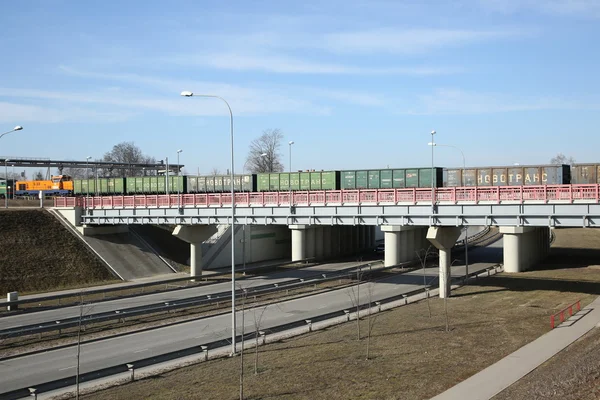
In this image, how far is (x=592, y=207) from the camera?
32344 mm

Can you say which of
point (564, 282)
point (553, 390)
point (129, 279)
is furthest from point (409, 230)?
point (553, 390)

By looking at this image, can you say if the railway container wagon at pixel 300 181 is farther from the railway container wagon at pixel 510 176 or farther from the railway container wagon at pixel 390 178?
the railway container wagon at pixel 510 176

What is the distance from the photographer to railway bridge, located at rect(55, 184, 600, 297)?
112 feet

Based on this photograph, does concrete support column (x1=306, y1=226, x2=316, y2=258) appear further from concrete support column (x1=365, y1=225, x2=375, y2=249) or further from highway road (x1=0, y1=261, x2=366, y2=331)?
concrete support column (x1=365, y1=225, x2=375, y2=249)

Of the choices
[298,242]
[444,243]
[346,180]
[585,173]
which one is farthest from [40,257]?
[585,173]

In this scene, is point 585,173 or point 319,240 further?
point 319,240

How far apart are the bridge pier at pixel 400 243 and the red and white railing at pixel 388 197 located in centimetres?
1761

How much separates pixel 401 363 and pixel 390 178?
31924 millimetres

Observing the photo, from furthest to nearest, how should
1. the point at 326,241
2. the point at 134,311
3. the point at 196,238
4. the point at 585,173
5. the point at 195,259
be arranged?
the point at 326,241
the point at 195,259
the point at 196,238
the point at 585,173
the point at 134,311

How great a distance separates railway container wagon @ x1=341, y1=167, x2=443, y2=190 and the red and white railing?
10.0 metres

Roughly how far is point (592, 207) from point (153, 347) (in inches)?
976

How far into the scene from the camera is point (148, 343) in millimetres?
29109

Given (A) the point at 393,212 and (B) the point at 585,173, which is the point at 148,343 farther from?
(B) the point at 585,173

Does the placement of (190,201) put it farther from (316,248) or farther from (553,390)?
(553,390)
